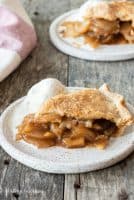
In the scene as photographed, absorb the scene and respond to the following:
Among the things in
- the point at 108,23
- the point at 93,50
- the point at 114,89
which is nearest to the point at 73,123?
the point at 114,89

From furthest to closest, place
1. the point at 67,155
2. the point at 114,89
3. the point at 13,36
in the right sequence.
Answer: the point at 13,36 < the point at 114,89 < the point at 67,155

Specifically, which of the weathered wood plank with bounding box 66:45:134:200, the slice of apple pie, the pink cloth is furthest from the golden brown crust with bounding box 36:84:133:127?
the pink cloth

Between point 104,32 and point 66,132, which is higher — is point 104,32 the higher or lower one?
the lower one

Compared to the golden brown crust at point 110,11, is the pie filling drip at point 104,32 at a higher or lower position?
lower

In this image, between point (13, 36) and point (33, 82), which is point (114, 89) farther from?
point (13, 36)

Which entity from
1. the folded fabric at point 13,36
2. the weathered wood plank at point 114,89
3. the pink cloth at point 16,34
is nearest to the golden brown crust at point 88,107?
the weathered wood plank at point 114,89

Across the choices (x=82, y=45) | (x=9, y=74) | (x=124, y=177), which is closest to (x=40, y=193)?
(x=124, y=177)

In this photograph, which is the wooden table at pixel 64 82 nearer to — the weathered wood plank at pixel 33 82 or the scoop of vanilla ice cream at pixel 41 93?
the weathered wood plank at pixel 33 82
